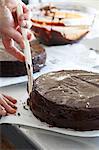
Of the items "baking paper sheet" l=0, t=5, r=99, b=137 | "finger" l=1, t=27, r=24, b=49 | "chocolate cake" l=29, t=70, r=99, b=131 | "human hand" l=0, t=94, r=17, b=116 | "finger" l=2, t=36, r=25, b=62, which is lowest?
"baking paper sheet" l=0, t=5, r=99, b=137

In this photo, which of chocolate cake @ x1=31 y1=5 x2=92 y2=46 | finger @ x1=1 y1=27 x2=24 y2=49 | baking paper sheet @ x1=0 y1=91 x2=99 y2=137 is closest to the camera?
baking paper sheet @ x1=0 y1=91 x2=99 y2=137

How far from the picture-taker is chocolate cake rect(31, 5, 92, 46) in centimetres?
110

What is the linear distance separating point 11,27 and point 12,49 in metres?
0.06

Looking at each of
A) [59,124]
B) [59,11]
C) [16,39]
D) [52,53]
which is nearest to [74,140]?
[59,124]

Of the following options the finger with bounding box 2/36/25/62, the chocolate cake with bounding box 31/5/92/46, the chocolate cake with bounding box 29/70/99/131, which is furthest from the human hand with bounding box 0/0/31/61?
the chocolate cake with bounding box 31/5/92/46

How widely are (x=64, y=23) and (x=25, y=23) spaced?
384mm

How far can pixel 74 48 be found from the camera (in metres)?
1.11

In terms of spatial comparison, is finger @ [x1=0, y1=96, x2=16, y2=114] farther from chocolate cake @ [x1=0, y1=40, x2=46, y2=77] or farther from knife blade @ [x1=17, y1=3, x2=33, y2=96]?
chocolate cake @ [x1=0, y1=40, x2=46, y2=77]

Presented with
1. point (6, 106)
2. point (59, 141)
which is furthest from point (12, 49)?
point (59, 141)

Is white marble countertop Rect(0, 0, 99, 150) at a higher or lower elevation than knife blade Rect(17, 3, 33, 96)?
lower

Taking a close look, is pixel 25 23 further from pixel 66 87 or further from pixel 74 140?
pixel 74 140

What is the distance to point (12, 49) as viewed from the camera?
0.80 metres

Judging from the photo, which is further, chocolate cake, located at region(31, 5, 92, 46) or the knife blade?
chocolate cake, located at region(31, 5, 92, 46)

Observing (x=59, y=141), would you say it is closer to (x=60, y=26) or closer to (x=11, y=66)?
(x=11, y=66)
